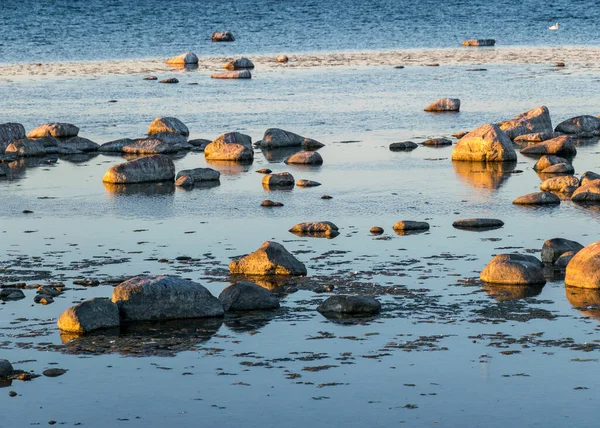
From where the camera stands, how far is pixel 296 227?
800 inches

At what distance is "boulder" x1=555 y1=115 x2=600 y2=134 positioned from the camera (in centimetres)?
3234

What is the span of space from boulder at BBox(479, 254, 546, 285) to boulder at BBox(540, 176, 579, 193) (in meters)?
7.17

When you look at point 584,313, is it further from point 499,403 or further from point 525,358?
point 499,403

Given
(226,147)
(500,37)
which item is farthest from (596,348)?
(500,37)

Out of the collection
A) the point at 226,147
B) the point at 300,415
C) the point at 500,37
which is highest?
the point at 500,37

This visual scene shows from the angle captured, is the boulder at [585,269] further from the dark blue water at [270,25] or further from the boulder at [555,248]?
the dark blue water at [270,25]

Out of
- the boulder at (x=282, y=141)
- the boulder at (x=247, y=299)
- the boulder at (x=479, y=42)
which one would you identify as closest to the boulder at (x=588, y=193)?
the boulder at (x=247, y=299)

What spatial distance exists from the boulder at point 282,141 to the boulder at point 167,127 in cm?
266

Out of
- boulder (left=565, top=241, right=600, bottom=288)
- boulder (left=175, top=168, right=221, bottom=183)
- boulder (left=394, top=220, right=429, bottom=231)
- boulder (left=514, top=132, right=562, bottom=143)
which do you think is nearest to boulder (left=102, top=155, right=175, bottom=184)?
boulder (left=175, top=168, right=221, bottom=183)

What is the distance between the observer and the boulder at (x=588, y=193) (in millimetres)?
22625

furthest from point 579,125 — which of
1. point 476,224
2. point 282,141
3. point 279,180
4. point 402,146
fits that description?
point 476,224

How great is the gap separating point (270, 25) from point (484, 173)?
71574 millimetres

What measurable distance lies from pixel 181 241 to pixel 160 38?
206 feet

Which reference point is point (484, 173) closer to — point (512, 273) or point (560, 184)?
point (560, 184)
